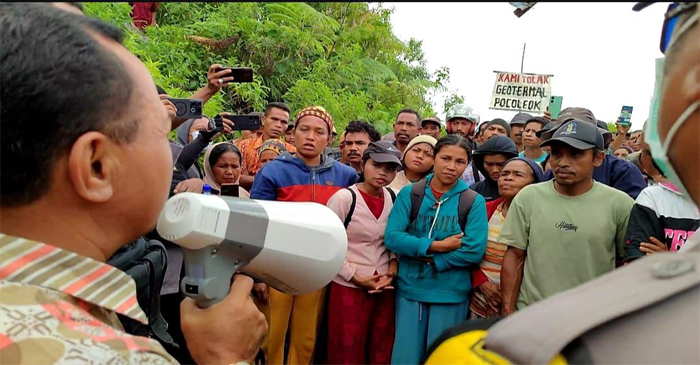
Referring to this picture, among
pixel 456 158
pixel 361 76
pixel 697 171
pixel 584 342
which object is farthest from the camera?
pixel 361 76

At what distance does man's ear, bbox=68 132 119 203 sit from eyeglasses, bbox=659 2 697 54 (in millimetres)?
1009

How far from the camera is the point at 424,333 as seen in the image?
148 inches

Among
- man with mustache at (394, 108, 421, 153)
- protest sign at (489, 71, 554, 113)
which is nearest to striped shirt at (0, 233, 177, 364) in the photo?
man with mustache at (394, 108, 421, 153)

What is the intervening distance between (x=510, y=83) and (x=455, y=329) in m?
8.93

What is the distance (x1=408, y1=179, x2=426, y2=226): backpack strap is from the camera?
3.84m

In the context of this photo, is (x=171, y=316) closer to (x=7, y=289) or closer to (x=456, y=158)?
(x=456, y=158)

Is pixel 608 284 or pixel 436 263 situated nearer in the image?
pixel 608 284

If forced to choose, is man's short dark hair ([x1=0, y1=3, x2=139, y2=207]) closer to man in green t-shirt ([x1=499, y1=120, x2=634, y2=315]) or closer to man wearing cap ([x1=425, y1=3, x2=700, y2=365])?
man wearing cap ([x1=425, y1=3, x2=700, y2=365])

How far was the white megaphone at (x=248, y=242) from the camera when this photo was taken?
1.32 metres

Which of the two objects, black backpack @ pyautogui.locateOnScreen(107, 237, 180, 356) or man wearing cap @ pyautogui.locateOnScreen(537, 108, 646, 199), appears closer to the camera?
black backpack @ pyautogui.locateOnScreen(107, 237, 180, 356)

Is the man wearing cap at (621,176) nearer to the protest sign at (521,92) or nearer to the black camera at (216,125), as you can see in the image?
the black camera at (216,125)

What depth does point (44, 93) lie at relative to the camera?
0.95m

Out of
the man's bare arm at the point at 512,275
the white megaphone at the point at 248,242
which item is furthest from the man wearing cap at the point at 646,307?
the man's bare arm at the point at 512,275

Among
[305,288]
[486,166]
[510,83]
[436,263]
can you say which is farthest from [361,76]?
[305,288]
